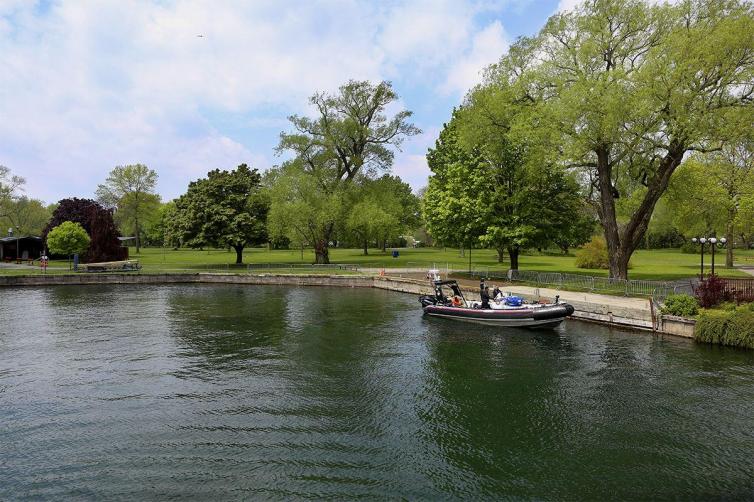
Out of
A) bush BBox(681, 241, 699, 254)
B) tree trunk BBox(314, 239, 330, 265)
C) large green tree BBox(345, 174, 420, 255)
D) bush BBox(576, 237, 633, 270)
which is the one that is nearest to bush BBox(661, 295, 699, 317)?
bush BBox(576, 237, 633, 270)

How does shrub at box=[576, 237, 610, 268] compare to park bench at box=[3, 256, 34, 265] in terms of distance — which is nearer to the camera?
shrub at box=[576, 237, 610, 268]

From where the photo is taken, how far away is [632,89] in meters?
26.8

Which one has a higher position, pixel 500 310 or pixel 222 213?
pixel 222 213

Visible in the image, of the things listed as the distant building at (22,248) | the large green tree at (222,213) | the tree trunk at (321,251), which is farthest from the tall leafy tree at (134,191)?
the tree trunk at (321,251)

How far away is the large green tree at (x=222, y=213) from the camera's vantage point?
53.3 m

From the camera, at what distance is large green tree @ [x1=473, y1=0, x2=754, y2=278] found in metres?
25.8

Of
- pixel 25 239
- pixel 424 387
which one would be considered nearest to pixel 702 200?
pixel 424 387

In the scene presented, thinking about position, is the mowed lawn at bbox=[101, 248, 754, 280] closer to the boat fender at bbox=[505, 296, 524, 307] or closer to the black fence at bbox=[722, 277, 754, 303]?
the black fence at bbox=[722, 277, 754, 303]

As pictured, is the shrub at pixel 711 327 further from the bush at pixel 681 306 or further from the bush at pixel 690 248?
the bush at pixel 690 248

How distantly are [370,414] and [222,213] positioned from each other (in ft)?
146

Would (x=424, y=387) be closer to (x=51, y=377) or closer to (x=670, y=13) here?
(x=51, y=377)

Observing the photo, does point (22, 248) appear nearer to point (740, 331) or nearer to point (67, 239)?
point (67, 239)

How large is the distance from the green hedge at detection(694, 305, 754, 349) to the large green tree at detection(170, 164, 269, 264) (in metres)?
43.4

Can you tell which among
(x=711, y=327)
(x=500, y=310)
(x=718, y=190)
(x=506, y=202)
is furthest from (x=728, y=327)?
(x=506, y=202)
